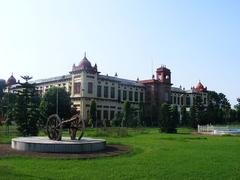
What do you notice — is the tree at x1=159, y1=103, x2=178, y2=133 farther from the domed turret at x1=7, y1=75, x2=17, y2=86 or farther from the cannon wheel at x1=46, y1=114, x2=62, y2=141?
the domed turret at x1=7, y1=75, x2=17, y2=86

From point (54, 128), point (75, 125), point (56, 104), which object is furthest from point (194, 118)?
point (54, 128)

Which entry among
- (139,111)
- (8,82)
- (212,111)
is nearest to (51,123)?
(139,111)

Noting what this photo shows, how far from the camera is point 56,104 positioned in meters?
48.1

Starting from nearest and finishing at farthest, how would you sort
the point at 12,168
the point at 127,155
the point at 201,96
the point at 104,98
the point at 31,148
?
the point at 12,168
the point at 127,155
the point at 31,148
the point at 104,98
the point at 201,96

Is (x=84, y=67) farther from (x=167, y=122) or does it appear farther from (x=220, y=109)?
(x=220, y=109)

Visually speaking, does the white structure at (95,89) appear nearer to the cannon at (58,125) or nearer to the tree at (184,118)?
the tree at (184,118)

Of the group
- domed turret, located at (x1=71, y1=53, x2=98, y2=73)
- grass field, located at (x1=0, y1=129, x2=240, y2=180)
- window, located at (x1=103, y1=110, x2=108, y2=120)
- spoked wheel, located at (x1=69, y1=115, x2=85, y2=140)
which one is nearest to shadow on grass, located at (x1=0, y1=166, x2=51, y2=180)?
grass field, located at (x1=0, y1=129, x2=240, y2=180)

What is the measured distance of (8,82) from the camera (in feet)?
249

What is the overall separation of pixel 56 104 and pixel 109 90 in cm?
1752

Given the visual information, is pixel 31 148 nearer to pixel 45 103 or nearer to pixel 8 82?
pixel 45 103

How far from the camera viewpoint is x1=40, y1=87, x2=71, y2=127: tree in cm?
4759

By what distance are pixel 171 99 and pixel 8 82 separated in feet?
112

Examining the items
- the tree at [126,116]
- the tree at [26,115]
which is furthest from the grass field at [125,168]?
the tree at [126,116]

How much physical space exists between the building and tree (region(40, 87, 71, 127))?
463 centimetres
